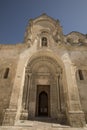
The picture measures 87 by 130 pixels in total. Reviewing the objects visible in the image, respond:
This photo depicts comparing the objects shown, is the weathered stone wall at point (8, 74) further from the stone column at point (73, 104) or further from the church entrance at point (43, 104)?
the stone column at point (73, 104)

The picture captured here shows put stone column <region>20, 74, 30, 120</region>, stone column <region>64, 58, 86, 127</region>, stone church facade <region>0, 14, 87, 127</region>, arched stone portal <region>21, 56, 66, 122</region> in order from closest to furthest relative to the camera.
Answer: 1. stone column <region>64, 58, 86, 127</region>
2. stone church facade <region>0, 14, 87, 127</region>
3. stone column <region>20, 74, 30, 120</region>
4. arched stone portal <region>21, 56, 66, 122</region>

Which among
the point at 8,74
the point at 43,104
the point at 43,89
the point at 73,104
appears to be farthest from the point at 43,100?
the point at 8,74

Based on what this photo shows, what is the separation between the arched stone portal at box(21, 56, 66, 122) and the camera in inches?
323

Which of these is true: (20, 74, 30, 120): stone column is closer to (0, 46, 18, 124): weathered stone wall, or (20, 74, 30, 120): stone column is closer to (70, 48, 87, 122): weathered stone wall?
(0, 46, 18, 124): weathered stone wall

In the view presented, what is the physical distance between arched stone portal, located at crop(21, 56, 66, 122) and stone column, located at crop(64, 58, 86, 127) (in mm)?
1484

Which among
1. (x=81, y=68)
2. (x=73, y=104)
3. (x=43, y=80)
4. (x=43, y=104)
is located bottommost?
(x=43, y=104)

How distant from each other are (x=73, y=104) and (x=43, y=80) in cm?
389

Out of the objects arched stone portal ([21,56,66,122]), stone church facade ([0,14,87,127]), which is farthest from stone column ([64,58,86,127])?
arched stone portal ([21,56,66,122])

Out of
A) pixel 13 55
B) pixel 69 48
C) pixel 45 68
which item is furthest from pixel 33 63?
pixel 69 48

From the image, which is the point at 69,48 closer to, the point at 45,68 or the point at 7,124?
the point at 45,68

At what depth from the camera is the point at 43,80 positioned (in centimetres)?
960

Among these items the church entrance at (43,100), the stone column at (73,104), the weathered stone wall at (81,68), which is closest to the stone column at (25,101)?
the church entrance at (43,100)

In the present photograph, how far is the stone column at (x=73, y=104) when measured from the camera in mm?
5898

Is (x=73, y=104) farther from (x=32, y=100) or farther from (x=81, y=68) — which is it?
(x=81, y=68)
